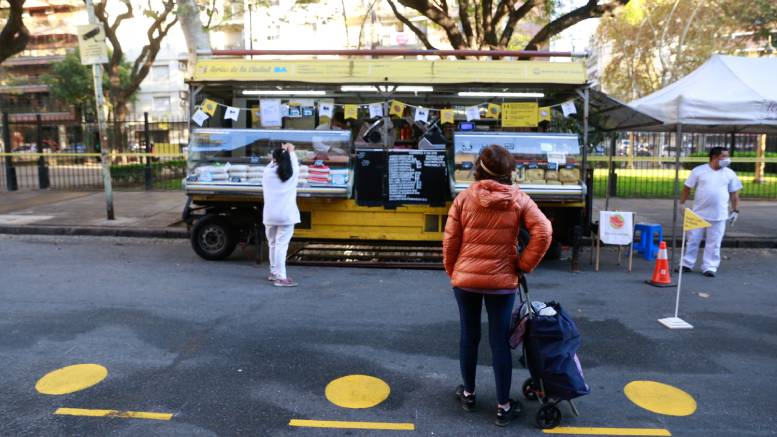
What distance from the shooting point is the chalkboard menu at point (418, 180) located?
832 cm

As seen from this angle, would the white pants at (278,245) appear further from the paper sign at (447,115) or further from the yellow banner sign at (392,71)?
the paper sign at (447,115)

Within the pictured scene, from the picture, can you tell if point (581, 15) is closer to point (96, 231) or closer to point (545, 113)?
point (545, 113)

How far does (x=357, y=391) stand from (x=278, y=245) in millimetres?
3249

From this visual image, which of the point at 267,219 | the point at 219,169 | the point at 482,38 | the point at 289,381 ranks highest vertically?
the point at 482,38

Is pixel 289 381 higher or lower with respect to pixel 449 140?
lower

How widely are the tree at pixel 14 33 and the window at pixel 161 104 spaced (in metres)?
33.4

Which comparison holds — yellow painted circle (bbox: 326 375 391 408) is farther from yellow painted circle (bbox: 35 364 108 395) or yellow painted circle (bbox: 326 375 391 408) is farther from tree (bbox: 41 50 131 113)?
tree (bbox: 41 50 131 113)

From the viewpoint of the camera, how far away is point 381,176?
8.35m

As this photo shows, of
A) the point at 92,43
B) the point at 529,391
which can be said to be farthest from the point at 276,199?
the point at 92,43

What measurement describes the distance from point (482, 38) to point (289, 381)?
39.6 feet

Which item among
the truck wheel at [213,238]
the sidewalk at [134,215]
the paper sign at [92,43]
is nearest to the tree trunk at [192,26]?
the paper sign at [92,43]

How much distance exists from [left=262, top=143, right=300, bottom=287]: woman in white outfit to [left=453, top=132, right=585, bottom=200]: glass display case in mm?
2400

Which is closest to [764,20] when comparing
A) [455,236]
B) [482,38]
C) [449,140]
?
[482,38]

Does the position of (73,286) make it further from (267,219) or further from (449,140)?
(449,140)
